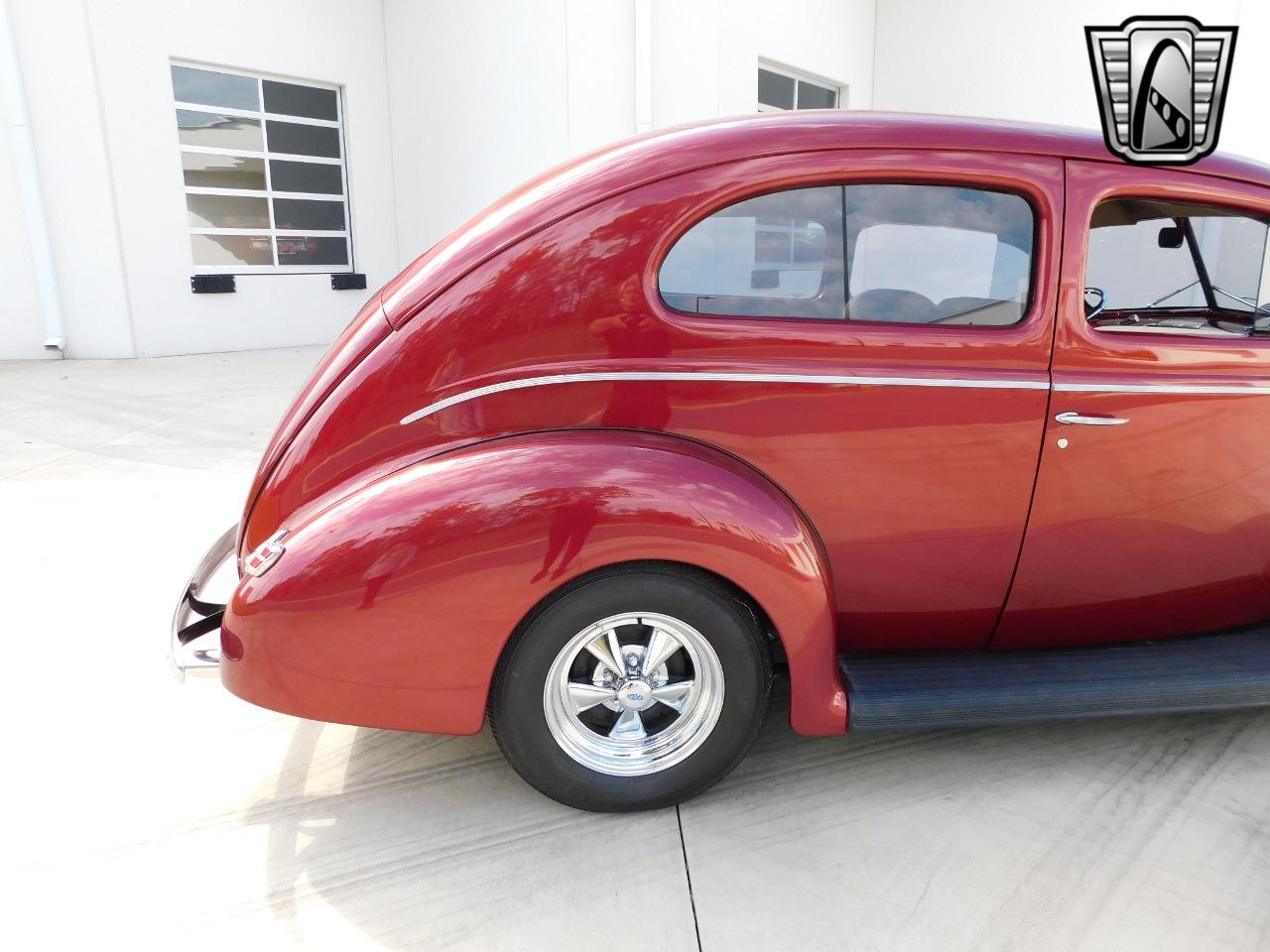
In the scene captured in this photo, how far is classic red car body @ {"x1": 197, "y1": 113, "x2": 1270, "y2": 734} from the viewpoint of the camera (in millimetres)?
2146

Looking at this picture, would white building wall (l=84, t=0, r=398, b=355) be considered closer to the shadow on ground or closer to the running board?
the shadow on ground

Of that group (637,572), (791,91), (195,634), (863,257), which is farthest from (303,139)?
(637,572)

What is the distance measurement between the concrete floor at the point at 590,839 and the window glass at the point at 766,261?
1.33 meters

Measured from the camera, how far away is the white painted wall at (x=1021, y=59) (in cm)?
960

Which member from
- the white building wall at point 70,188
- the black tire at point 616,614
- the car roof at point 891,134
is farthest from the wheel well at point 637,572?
the white building wall at point 70,188

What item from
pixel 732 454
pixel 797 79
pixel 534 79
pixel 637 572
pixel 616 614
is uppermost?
pixel 797 79

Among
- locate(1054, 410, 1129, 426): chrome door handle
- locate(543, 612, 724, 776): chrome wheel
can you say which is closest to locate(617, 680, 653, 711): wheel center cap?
locate(543, 612, 724, 776): chrome wheel

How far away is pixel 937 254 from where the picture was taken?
2389 millimetres

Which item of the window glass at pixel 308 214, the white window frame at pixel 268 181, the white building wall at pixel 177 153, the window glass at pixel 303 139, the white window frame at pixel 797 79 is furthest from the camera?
the white window frame at pixel 797 79

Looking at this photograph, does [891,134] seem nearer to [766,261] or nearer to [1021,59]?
[766,261]

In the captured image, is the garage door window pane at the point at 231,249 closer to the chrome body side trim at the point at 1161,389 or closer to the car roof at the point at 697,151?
the car roof at the point at 697,151

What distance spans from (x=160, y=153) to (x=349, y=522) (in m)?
9.29

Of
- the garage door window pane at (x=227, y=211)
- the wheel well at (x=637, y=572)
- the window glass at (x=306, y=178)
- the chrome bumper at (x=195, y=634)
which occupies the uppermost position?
the window glass at (x=306, y=178)

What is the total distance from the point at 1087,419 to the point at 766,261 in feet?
3.13
